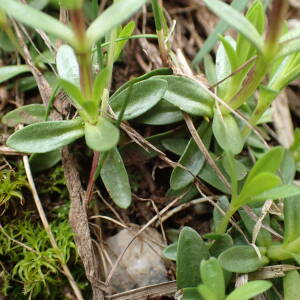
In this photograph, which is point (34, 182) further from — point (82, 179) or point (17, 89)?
point (17, 89)

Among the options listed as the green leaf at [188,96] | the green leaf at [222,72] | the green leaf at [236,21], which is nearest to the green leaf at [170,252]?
the green leaf at [188,96]

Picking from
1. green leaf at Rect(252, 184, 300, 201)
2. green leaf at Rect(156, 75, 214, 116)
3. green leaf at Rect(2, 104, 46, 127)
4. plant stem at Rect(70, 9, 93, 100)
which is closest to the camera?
plant stem at Rect(70, 9, 93, 100)

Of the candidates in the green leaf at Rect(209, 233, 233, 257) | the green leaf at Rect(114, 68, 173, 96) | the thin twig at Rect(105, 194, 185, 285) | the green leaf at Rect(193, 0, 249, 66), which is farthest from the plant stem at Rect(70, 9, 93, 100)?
the green leaf at Rect(193, 0, 249, 66)

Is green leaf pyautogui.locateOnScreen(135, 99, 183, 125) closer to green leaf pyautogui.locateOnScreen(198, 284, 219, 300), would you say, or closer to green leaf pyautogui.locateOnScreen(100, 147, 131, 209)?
green leaf pyautogui.locateOnScreen(100, 147, 131, 209)

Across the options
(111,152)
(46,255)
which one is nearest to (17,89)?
(111,152)

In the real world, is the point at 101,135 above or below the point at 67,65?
below

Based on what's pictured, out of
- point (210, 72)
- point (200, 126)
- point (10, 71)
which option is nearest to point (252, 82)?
point (200, 126)

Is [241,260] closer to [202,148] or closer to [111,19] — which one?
[202,148]
